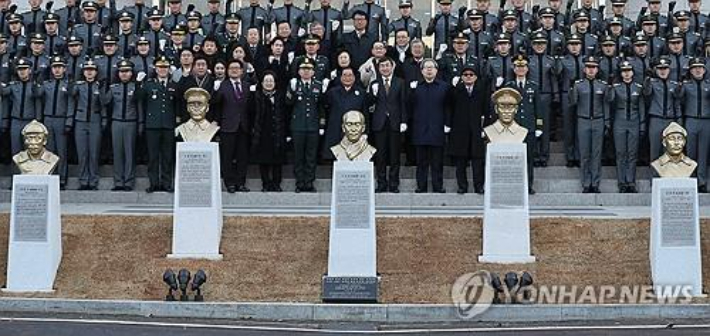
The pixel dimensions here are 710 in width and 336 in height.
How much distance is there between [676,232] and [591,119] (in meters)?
5.07

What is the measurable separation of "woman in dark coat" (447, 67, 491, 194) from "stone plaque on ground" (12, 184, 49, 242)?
6.54m

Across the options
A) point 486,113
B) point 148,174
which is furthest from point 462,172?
point 148,174

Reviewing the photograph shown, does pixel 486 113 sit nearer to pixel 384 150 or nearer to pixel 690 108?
pixel 384 150

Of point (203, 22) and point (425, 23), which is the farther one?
point (425, 23)

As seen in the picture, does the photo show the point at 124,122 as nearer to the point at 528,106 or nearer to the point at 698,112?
the point at 528,106

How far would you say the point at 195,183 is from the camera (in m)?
15.4

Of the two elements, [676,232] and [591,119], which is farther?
[591,119]

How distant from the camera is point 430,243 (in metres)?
15.4

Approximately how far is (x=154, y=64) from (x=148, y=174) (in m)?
1.70

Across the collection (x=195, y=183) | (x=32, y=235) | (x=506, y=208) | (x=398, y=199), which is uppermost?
(x=195, y=183)

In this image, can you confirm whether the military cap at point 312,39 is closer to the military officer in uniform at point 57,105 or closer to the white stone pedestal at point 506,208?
the military officer in uniform at point 57,105

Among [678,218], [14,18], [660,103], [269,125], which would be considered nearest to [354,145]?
[678,218]

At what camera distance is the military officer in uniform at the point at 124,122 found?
63.5 ft

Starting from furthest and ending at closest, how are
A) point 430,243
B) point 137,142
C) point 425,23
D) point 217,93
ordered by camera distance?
point 425,23
point 137,142
point 217,93
point 430,243
